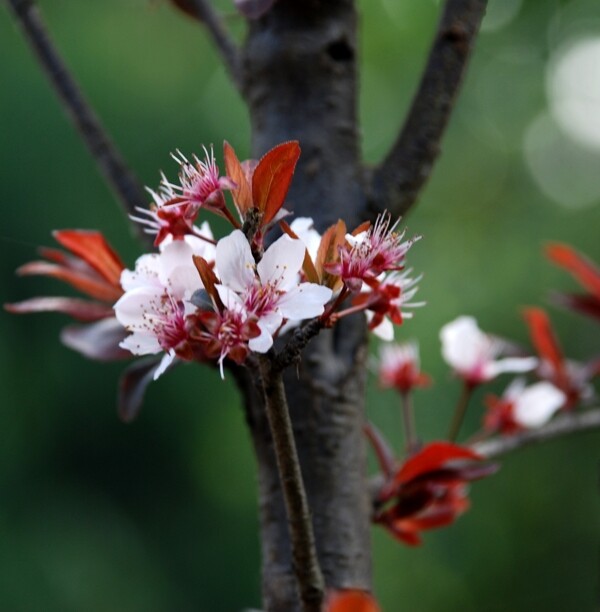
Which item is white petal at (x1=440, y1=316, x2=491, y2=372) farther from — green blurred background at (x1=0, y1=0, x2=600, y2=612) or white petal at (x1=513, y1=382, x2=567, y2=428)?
green blurred background at (x1=0, y1=0, x2=600, y2=612)

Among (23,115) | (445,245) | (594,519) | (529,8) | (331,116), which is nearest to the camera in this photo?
(331,116)

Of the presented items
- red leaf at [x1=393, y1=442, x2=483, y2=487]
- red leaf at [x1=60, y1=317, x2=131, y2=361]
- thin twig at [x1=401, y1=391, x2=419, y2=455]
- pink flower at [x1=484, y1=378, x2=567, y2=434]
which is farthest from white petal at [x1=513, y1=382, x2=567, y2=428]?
red leaf at [x1=60, y1=317, x2=131, y2=361]

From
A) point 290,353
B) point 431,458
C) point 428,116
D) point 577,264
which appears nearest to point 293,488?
point 290,353

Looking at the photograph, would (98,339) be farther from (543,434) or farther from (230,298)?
(543,434)

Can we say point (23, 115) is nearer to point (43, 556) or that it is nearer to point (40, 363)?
point (40, 363)

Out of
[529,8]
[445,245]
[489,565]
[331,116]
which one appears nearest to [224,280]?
[331,116]

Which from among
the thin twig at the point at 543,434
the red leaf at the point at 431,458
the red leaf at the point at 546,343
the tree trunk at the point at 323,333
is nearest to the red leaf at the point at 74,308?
the tree trunk at the point at 323,333
